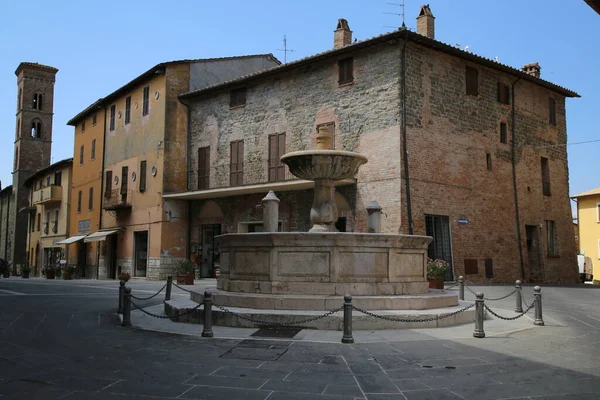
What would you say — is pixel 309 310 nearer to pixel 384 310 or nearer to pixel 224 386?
pixel 384 310

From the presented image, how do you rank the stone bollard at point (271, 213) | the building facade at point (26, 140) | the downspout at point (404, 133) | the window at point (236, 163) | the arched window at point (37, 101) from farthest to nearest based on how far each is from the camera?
the arched window at point (37, 101) → the building facade at point (26, 140) → the window at point (236, 163) → the downspout at point (404, 133) → the stone bollard at point (271, 213)

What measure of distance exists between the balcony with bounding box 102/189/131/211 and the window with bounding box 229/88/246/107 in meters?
7.48

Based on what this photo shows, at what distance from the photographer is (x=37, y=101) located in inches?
1913

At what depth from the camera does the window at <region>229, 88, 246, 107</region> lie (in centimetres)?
2387

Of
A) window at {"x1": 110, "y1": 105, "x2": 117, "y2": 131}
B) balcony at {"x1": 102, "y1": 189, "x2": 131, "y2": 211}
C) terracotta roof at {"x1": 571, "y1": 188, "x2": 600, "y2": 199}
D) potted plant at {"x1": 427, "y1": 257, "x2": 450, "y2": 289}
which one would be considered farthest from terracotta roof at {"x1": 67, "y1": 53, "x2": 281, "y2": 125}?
terracotta roof at {"x1": 571, "y1": 188, "x2": 600, "y2": 199}

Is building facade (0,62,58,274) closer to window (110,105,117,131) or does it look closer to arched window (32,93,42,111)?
arched window (32,93,42,111)

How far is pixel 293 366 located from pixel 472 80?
17.4m

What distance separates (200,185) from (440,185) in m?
10.8

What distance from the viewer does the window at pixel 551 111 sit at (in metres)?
24.7

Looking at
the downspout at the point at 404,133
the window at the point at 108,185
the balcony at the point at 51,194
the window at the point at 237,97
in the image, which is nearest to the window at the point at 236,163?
the window at the point at 237,97

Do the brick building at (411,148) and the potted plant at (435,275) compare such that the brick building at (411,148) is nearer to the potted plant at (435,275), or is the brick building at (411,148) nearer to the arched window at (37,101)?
the potted plant at (435,275)

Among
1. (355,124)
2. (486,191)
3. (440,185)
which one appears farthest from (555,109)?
(355,124)

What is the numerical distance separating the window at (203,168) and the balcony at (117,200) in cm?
462

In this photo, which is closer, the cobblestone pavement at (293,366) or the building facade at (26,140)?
the cobblestone pavement at (293,366)
